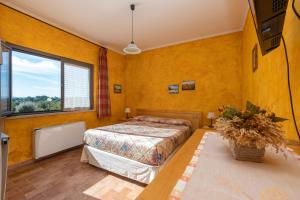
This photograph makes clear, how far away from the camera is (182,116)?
356 centimetres

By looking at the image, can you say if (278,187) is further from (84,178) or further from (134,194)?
(84,178)

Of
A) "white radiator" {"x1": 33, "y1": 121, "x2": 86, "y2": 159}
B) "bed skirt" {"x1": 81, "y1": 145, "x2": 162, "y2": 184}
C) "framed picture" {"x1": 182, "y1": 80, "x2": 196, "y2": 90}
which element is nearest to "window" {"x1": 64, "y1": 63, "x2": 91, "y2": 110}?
"white radiator" {"x1": 33, "y1": 121, "x2": 86, "y2": 159}

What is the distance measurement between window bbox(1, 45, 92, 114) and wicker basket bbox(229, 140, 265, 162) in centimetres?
291

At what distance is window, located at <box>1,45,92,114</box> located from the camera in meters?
2.34

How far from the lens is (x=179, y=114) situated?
11.8 ft

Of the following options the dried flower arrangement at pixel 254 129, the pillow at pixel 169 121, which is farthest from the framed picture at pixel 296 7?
the pillow at pixel 169 121

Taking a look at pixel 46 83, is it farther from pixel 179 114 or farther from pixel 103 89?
pixel 179 114

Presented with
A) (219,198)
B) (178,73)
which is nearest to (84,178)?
(219,198)

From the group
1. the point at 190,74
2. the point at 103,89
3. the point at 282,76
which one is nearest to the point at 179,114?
the point at 190,74

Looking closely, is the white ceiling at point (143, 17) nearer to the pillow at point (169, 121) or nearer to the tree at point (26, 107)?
the tree at point (26, 107)

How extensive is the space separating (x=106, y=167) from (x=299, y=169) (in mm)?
2227

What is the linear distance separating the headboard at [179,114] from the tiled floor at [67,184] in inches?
80.2

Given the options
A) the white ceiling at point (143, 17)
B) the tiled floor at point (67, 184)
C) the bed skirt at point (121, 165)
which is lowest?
the tiled floor at point (67, 184)

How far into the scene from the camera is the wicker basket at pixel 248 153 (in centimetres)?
75
